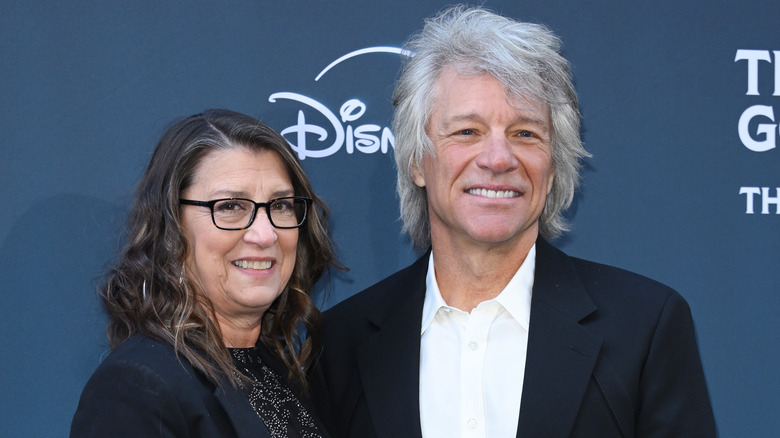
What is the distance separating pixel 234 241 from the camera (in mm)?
1709

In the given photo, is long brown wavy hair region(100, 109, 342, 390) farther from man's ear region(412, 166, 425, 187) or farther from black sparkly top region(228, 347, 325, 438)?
man's ear region(412, 166, 425, 187)

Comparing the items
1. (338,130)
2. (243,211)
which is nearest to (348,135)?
(338,130)

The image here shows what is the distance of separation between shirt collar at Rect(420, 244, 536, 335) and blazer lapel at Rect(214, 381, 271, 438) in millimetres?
455

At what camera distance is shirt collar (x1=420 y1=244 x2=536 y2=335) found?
1839mm

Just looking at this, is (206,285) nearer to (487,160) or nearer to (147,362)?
(147,362)

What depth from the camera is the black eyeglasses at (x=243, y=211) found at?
5.57 feet

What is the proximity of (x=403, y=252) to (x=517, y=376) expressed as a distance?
0.71m

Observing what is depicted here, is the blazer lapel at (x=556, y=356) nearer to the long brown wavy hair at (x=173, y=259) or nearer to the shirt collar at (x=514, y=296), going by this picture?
the shirt collar at (x=514, y=296)

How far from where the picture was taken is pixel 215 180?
5.62 feet

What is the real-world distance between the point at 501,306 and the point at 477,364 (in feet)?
0.48

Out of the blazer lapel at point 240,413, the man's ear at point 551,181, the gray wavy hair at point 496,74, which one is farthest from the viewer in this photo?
the man's ear at point 551,181

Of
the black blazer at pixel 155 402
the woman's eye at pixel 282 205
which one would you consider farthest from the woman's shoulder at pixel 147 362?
the woman's eye at pixel 282 205

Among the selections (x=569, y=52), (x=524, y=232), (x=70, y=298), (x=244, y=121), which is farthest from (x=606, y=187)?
(x=70, y=298)

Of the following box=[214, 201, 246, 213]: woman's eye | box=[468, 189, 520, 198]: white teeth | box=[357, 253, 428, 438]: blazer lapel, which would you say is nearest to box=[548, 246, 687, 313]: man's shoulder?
box=[468, 189, 520, 198]: white teeth
